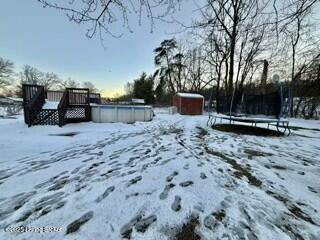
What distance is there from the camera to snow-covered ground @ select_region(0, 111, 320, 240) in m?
1.47

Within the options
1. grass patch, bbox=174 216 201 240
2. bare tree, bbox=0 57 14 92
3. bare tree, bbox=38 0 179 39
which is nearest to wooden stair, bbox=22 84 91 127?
bare tree, bbox=38 0 179 39

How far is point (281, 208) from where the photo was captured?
1764mm

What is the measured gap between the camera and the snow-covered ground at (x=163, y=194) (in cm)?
147

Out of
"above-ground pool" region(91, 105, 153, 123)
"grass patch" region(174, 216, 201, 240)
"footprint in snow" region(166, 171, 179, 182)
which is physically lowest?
"grass patch" region(174, 216, 201, 240)

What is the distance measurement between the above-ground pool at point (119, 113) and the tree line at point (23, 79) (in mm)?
23896

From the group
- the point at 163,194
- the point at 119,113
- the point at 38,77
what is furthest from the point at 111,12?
the point at 38,77

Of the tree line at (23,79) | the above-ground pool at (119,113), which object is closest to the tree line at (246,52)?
the above-ground pool at (119,113)

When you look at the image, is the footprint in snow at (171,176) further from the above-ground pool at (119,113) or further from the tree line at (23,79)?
the tree line at (23,79)

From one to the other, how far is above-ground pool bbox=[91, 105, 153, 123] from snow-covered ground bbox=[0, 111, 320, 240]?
19.0ft

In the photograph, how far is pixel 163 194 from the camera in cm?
203

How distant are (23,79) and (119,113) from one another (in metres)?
46.4

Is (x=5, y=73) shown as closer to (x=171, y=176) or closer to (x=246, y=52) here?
(x=246, y=52)

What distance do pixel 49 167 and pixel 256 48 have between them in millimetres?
17084

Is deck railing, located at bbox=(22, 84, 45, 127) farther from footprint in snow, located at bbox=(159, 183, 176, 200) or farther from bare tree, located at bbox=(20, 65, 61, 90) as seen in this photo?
bare tree, located at bbox=(20, 65, 61, 90)
